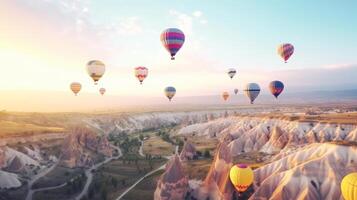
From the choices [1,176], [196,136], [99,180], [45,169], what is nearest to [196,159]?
[99,180]

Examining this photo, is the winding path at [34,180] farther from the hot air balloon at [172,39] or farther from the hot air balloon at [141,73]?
the hot air balloon at [172,39]

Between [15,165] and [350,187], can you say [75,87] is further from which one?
[350,187]

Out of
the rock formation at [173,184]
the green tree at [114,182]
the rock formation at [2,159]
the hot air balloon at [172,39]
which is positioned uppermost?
the hot air balloon at [172,39]

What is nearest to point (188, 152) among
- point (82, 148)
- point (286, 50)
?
point (82, 148)

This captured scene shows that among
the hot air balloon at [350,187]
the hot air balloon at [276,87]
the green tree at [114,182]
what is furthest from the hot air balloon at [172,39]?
the hot air balloon at [350,187]

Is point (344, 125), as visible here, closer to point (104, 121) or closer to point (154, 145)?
point (154, 145)
